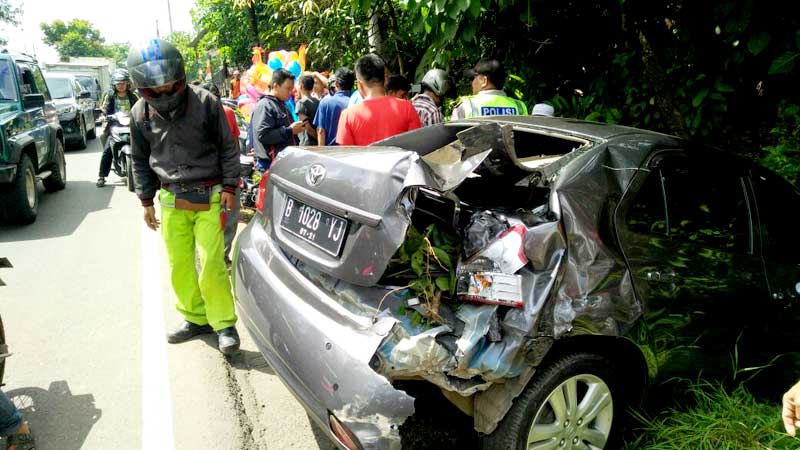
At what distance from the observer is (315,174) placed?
2.69 m

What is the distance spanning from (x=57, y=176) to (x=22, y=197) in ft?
6.90

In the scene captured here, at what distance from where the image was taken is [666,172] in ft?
8.78

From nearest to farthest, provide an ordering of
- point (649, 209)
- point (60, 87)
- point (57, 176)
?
point (649, 209), point (57, 176), point (60, 87)

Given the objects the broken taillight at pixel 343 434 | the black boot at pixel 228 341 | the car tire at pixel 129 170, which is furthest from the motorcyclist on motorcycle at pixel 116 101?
the broken taillight at pixel 343 434

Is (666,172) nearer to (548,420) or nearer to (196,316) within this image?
(548,420)

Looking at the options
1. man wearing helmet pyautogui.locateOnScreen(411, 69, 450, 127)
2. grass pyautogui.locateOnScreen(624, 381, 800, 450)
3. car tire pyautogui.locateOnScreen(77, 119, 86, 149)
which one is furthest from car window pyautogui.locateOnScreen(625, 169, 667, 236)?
car tire pyautogui.locateOnScreen(77, 119, 86, 149)

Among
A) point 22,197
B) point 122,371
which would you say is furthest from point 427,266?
point 22,197

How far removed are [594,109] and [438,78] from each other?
1880 millimetres

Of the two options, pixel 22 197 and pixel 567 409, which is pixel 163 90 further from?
pixel 22 197

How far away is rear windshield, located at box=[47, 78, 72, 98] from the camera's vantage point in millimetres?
14836

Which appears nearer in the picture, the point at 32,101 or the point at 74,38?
the point at 32,101

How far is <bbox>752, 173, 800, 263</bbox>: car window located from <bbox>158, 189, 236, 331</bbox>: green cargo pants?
3.10m

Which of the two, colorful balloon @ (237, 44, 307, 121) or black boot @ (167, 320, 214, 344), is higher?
colorful balloon @ (237, 44, 307, 121)

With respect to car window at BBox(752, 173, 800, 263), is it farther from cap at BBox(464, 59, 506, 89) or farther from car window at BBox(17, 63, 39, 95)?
car window at BBox(17, 63, 39, 95)
